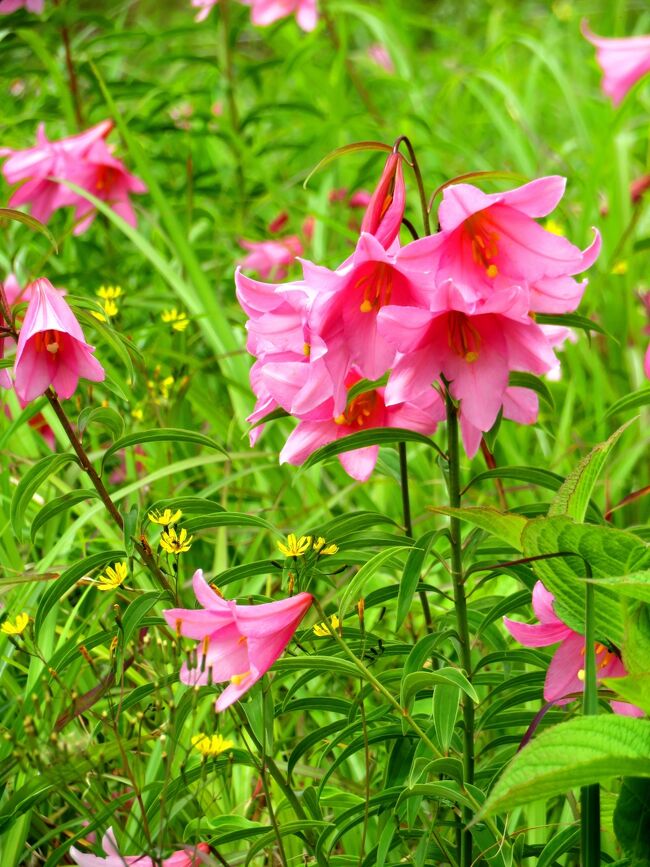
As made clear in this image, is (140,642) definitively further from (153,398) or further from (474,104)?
(474,104)

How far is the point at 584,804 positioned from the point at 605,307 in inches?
61.0

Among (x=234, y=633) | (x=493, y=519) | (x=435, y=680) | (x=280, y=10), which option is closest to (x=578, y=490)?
(x=493, y=519)

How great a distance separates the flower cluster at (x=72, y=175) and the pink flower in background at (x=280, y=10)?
21.9 inches

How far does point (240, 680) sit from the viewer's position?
74cm

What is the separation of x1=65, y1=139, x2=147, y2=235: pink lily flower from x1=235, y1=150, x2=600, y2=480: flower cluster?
1135 millimetres

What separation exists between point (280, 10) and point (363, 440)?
1.70 meters

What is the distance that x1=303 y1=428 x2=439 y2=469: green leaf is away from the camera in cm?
82

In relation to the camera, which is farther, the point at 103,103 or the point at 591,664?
the point at 103,103

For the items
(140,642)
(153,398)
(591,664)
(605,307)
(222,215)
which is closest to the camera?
(591,664)

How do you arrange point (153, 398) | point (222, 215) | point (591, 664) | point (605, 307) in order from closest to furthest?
point (591, 664) < point (153, 398) < point (605, 307) < point (222, 215)

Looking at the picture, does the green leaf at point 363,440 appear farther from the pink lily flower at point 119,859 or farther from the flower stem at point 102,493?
the pink lily flower at point 119,859

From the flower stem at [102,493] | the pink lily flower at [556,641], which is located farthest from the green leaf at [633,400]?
the flower stem at [102,493]

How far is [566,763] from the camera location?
578 mm

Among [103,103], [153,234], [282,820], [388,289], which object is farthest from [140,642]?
[103,103]
